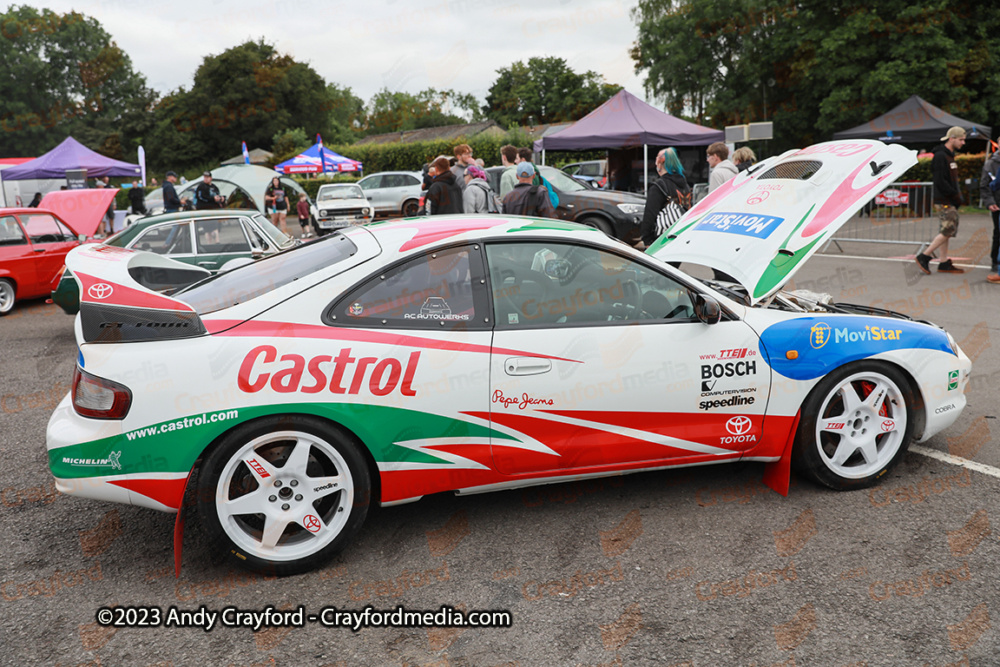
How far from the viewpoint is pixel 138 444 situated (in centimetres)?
311

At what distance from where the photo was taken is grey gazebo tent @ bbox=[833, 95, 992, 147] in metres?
21.3

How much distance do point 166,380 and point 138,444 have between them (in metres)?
0.29

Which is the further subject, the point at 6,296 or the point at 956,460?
the point at 6,296

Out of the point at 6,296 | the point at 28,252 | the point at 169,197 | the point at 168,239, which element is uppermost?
the point at 169,197

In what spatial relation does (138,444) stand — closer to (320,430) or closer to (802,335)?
(320,430)

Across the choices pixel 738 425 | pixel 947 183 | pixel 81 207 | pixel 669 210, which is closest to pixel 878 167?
pixel 738 425

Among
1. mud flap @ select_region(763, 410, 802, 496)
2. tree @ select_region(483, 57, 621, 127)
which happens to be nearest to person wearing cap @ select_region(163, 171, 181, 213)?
mud flap @ select_region(763, 410, 802, 496)

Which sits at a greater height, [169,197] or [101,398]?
[169,197]

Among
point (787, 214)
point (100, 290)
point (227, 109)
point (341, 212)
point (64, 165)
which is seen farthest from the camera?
point (227, 109)

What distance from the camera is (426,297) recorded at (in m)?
3.51

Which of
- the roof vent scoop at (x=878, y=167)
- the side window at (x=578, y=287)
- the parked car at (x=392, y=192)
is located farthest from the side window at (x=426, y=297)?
the parked car at (x=392, y=192)

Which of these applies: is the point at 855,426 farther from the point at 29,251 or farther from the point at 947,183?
the point at 29,251

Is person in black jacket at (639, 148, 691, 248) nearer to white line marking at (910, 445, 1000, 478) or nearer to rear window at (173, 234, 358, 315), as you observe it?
white line marking at (910, 445, 1000, 478)

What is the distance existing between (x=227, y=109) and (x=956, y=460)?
67730mm
